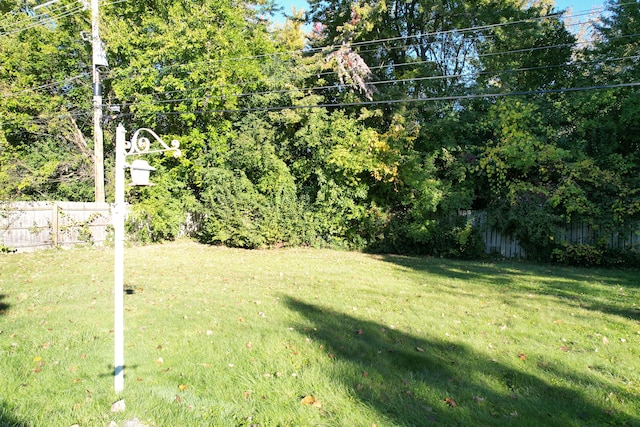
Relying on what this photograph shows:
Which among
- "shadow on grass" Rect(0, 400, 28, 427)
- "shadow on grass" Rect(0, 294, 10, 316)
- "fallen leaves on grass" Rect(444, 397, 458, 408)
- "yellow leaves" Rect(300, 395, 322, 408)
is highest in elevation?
"shadow on grass" Rect(0, 400, 28, 427)

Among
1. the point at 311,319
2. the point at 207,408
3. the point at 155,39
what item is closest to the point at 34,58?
the point at 155,39

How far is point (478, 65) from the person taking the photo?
1816 cm

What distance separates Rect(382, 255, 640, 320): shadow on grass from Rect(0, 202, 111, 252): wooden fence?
10777 mm

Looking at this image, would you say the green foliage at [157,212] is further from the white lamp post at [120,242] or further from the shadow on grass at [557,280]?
the white lamp post at [120,242]

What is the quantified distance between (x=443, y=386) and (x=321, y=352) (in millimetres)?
1325

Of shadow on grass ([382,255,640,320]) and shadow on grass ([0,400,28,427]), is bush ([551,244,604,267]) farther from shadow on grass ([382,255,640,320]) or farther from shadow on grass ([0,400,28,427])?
shadow on grass ([0,400,28,427])

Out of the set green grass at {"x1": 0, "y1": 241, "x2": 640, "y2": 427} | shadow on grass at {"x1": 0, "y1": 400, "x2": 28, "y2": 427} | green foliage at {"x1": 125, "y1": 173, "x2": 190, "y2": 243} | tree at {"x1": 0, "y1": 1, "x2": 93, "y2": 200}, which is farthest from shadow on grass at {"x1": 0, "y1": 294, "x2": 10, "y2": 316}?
tree at {"x1": 0, "y1": 1, "x2": 93, "y2": 200}

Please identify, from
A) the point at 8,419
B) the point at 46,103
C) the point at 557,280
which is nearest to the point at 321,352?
the point at 8,419

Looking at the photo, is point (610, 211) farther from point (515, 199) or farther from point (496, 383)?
point (496, 383)

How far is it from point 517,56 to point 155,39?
47.3ft

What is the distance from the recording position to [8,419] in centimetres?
295

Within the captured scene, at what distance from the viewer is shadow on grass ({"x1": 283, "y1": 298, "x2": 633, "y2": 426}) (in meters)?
3.19

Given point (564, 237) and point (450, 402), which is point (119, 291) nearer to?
point (450, 402)

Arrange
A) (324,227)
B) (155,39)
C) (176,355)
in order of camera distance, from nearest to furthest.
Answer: (176,355), (324,227), (155,39)
